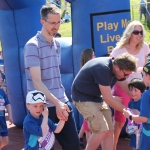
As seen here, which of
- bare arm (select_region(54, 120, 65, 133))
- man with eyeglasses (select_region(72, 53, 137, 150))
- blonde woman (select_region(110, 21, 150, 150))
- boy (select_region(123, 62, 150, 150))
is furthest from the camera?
blonde woman (select_region(110, 21, 150, 150))

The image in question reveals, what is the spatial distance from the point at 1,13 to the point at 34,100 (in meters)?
3.11

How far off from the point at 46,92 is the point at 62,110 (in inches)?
8.7

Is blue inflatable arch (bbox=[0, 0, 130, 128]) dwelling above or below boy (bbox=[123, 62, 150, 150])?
above

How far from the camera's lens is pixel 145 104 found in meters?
3.51

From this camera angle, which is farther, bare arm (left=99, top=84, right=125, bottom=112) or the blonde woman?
the blonde woman

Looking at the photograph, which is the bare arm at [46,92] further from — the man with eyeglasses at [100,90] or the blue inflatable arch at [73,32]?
the blue inflatable arch at [73,32]

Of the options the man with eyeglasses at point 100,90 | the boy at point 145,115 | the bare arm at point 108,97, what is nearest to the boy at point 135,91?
the man with eyeglasses at point 100,90

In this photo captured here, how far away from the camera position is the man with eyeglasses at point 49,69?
362 cm

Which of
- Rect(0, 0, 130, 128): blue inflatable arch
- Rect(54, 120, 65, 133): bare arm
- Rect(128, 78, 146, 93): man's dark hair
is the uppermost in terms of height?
Rect(0, 0, 130, 128): blue inflatable arch

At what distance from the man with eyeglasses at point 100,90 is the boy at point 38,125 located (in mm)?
560

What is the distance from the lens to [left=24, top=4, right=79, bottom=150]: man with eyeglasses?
362cm

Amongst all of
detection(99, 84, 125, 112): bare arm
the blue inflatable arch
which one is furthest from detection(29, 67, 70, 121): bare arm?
the blue inflatable arch

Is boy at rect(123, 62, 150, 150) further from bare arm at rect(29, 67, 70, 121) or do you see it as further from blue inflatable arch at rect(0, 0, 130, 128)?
blue inflatable arch at rect(0, 0, 130, 128)

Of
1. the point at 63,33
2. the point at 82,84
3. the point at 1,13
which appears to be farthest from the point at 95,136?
the point at 63,33
